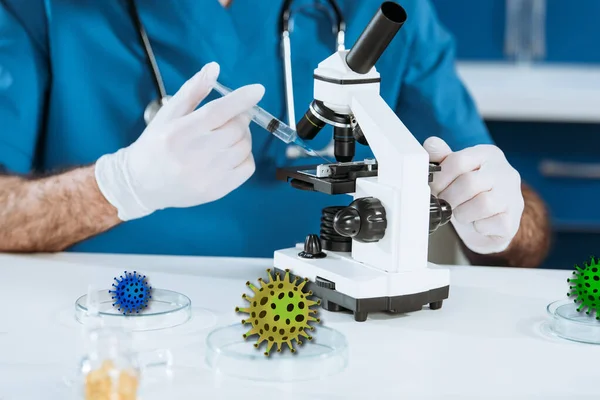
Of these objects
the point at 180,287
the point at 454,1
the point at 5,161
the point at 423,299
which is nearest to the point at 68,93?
the point at 5,161

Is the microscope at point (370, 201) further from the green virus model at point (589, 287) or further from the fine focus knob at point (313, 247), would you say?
the green virus model at point (589, 287)

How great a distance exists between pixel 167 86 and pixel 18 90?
28 cm

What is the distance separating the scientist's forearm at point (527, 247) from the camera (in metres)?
1.74

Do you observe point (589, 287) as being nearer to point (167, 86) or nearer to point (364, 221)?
point (364, 221)

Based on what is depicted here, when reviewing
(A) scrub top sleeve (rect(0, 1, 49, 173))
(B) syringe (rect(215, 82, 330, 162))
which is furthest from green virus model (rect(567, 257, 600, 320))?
(A) scrub top sleeve (rect(0, 1, 49, 173))

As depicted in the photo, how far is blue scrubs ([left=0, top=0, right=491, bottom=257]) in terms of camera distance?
176cm

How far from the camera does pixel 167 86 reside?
71.3 inches

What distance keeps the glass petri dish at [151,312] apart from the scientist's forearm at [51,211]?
391 millimetres

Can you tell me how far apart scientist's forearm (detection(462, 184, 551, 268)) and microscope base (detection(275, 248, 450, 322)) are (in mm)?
578

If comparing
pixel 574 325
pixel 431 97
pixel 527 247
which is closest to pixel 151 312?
pixel 574 325

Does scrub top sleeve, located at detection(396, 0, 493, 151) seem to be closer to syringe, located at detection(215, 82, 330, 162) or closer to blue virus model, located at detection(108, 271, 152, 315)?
syringe, located at detection(215, 82, 330, 162)

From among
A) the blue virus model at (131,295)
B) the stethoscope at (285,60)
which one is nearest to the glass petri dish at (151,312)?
the blue virus model at (131,295)

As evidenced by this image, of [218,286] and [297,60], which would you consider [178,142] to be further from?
[297,60]

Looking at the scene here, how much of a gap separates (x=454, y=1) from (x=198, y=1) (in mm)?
1662
